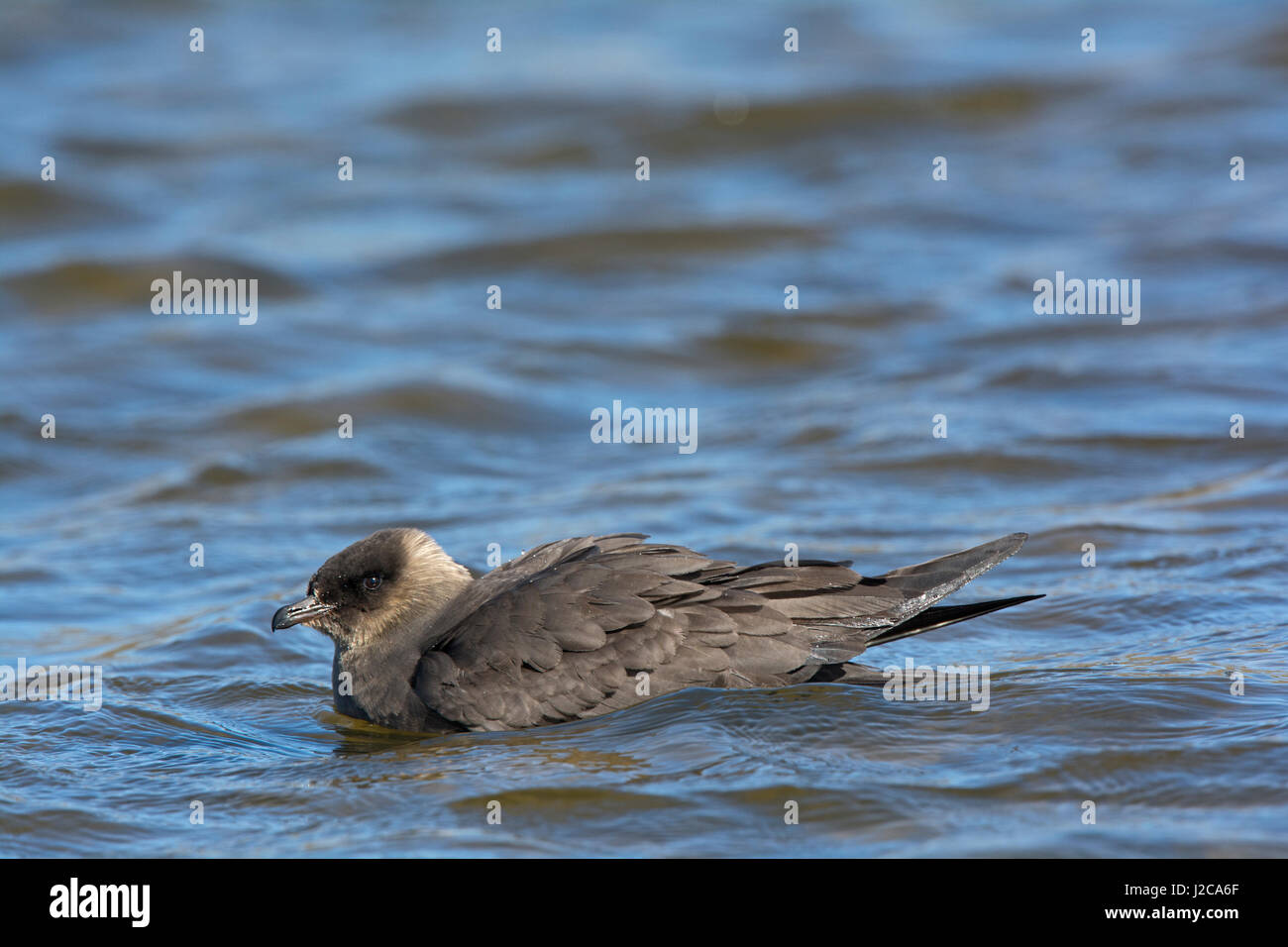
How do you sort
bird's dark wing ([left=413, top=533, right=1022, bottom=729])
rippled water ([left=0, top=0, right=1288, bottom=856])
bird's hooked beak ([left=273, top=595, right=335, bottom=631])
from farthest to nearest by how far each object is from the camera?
bird's hooked beak ([left=273, top=595, right=335, bottom=631]), bird's dark wing ([left=413, top=533, right=1022, bottom=729]), rippled water ([left=0, top=0, right=1288, bottom=856])

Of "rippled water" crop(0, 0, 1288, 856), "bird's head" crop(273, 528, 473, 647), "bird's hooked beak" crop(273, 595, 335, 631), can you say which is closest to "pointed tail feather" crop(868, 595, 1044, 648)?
"rippled water" crop(0, 0, 1288, 856)

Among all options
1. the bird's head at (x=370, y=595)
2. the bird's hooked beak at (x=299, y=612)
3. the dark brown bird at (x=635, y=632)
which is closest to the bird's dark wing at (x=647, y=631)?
the dark brown bird at (x=635, y=632)

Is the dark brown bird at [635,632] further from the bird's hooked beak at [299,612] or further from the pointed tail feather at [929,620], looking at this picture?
the bird's hooked beak at [299,612]

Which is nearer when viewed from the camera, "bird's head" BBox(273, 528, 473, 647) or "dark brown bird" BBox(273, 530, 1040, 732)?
"dark brown bird" BBox(273, 530, 1040, 732)

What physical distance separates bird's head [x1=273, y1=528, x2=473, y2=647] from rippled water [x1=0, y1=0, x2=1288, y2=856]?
0.51 meters

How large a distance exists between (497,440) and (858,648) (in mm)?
5796

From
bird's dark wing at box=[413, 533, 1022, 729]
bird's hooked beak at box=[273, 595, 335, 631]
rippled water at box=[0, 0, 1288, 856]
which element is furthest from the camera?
bird's hooked beak at box=[273, 595, 335, 631]

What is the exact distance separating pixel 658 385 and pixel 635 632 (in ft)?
21.7

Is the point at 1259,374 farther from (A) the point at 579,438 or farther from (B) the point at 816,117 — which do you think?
(B) the point at 816,117

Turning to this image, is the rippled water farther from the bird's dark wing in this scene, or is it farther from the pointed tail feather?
the pointed tail feather

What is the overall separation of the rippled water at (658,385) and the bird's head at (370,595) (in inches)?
20.2

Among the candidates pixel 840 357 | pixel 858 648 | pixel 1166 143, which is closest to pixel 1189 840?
pixel 858 648

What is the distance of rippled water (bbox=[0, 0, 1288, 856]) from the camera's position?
19.9 feet

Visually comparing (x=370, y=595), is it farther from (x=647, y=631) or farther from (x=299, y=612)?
(x=647, y=631)
